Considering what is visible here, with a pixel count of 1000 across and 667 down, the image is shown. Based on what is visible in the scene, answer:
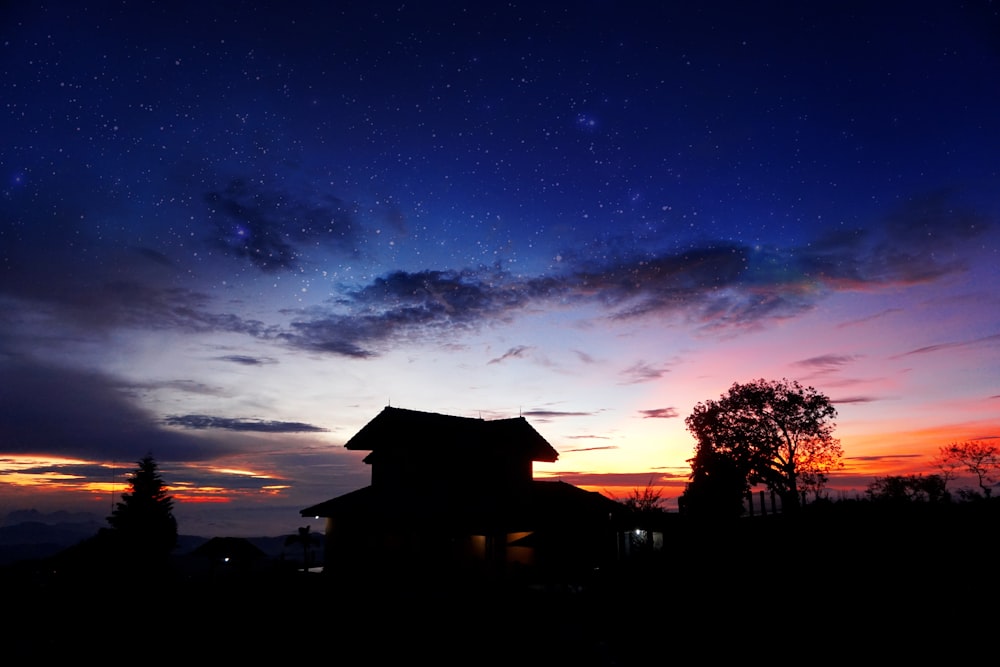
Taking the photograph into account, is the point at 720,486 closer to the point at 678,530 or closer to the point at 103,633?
the point at 678,530

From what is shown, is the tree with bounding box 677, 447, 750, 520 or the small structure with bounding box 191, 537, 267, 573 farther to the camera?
the tree with bounding box 677, 447, 750, 520

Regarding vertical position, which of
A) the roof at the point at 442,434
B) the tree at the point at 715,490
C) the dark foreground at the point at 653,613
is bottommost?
the dark foreground at the point at 653,613

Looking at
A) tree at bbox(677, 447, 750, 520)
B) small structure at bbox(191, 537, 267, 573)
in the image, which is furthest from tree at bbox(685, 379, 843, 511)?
small structure at bbox(191, 537, 267, 573)

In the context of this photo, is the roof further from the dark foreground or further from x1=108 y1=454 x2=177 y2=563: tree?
x1=108 y1=454 x2=177 y2=563: tree

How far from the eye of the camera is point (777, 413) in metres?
52.0

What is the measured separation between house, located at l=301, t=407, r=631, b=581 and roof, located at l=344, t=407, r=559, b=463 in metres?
0.06

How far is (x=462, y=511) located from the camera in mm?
32031

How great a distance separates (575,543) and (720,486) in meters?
15.8

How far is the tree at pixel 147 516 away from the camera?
58.2 m

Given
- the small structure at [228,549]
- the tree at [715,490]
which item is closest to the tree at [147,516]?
the small structure at [228,549]

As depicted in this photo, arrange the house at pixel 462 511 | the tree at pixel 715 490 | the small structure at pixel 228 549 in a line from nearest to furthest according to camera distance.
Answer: the house at pixel 462 511
the small structure at pixel 228 549
the tree at pixel 715 490

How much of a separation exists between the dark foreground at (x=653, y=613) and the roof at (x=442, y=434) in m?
11.4

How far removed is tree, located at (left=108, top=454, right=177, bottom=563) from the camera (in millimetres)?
58219

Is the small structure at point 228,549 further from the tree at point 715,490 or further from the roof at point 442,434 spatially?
the tree at point 715,490
